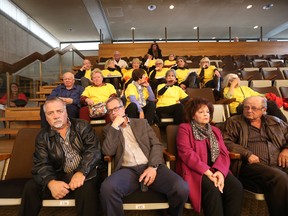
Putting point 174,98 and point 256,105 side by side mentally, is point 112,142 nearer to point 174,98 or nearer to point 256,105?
point 256,105

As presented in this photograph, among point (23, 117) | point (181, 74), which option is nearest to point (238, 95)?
point (181, 74)

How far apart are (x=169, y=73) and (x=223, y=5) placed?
677cm

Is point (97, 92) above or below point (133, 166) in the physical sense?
above

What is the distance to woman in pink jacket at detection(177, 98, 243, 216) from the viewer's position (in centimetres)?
157

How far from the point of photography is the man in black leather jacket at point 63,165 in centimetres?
152

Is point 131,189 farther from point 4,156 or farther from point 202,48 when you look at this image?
point 202,48

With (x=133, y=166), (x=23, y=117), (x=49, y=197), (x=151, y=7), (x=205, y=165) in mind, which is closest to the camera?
A: (x=49, y=197)

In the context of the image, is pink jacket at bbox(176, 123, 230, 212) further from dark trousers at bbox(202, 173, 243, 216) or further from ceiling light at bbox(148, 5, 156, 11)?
ceiling light at bbox(148, 5, 156, 11)

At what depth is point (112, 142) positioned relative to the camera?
1.82 m

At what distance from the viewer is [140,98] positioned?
10.0 ft

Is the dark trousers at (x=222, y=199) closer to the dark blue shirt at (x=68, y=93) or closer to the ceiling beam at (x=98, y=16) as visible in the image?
the dark blue shirt at (x=68, y=93)

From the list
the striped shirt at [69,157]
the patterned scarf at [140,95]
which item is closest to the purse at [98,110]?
the patterned scarf at [140,95]

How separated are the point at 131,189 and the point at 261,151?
45.0 inches

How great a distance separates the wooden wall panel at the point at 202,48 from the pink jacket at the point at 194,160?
707 centimetres
